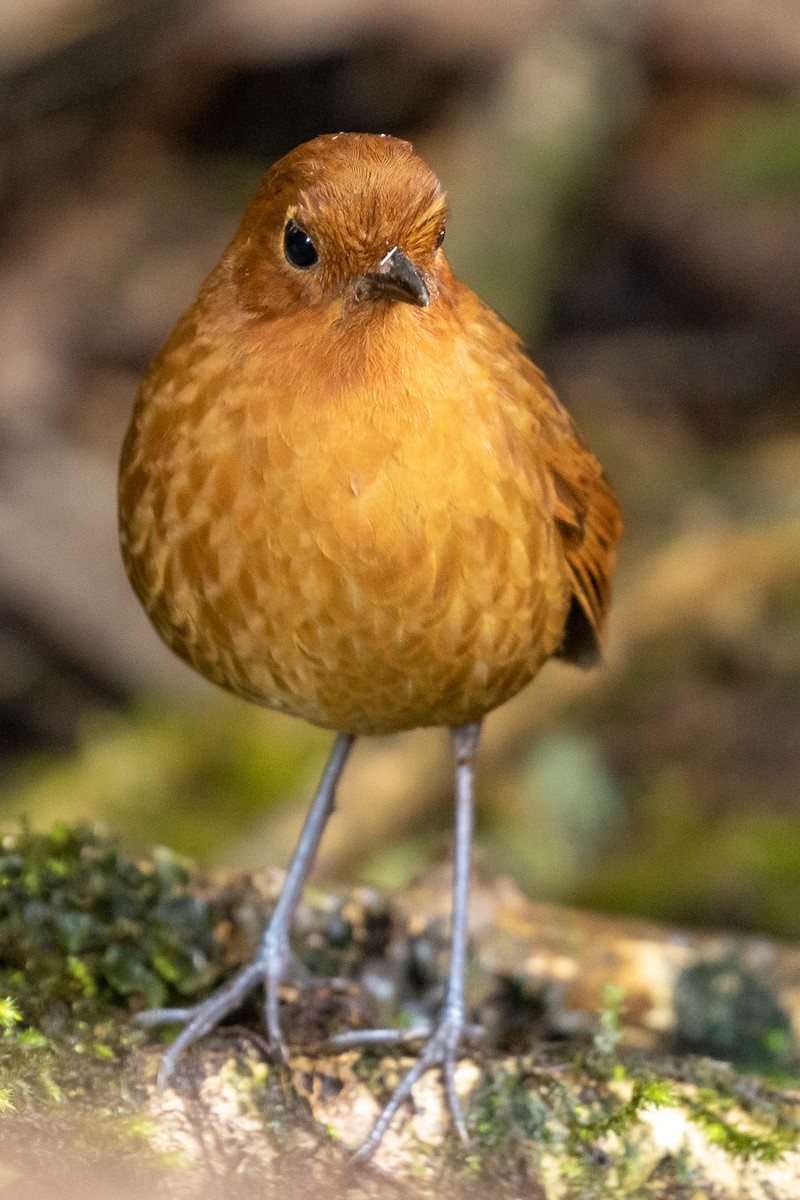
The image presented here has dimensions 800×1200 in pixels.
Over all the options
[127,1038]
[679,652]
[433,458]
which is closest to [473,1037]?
[127,1038]

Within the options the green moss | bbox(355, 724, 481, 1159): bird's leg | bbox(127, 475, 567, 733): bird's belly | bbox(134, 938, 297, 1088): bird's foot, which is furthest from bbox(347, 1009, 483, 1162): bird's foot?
bbox(127, 475, 567, 733): bird's belly

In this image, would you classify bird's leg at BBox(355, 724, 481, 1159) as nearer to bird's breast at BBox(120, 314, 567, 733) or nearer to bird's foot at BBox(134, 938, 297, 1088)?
bird's foot at BBox(134, 938, 297, 1088)

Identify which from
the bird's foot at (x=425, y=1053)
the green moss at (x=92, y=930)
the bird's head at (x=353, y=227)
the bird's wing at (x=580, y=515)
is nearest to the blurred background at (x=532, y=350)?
the green moss at (x=92, y=930)

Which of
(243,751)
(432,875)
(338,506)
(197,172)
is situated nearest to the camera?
(338,506)

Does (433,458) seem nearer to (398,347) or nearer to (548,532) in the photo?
(398,347)

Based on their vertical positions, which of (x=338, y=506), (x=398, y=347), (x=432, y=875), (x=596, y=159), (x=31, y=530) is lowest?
(x=432, y=875)

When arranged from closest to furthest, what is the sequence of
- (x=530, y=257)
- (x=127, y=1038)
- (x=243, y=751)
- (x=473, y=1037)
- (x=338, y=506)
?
(x=338, y=506) < (x=127, y=1038) < (x=473, y=1037) < (x=243, y=751) < (x=530, y=257)

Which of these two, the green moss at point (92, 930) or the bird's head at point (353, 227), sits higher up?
the bird's head at point (353, 227)

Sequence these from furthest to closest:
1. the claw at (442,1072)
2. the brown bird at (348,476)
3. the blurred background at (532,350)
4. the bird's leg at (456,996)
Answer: the blurred background at (532,350)
the bird's leg at (456,996)
the claw at (442,1072)
the brown bird at (348,476)

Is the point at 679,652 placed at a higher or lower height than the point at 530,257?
lower

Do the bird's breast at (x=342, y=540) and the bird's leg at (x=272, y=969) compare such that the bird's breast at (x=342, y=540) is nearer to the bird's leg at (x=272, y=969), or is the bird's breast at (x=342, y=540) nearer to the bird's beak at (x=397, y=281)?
Answer: the bird's beak at (x=397, y=281)
